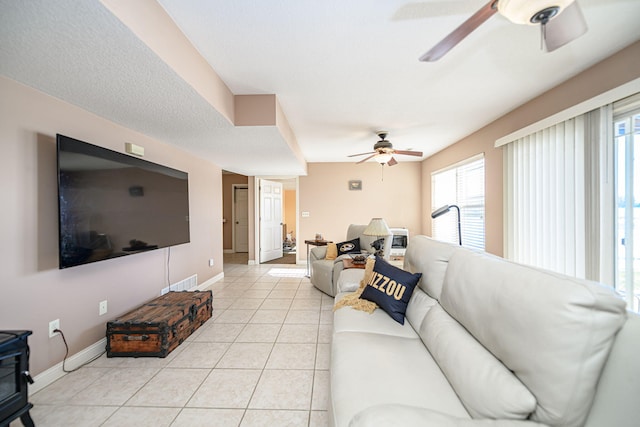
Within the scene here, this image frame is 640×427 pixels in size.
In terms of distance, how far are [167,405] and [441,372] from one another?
67.3 inches

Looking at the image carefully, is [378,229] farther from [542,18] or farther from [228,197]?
[228,197]

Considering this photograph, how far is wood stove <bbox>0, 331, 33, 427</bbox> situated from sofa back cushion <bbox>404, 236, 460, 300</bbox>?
7.88ft

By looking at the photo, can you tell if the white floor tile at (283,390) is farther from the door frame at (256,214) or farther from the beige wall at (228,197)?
the beige wall at (228,197)

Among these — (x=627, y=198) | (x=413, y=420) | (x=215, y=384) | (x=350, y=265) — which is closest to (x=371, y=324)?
(x=413, y=420)

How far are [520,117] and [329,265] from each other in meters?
2.98

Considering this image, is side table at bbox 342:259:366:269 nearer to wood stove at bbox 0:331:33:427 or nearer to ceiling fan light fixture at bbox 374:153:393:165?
ceiling fan light fixture at bbox 374:153:393:165

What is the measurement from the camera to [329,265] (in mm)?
3707

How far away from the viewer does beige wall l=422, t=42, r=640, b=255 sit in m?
1.84

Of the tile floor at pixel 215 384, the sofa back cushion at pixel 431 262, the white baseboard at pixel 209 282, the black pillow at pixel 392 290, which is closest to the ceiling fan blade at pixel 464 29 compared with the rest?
the sofa back cushion at pixel 431 262

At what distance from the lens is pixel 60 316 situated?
6.21ft

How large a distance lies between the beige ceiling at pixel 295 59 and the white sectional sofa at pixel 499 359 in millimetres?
1522

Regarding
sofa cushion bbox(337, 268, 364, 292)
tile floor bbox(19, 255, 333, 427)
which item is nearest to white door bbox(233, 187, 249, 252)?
tile floor bbox(19, 255, 333, 427)

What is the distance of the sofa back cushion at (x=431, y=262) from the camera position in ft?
5.65

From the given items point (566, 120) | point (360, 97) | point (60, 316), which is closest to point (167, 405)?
point (60, 316)
